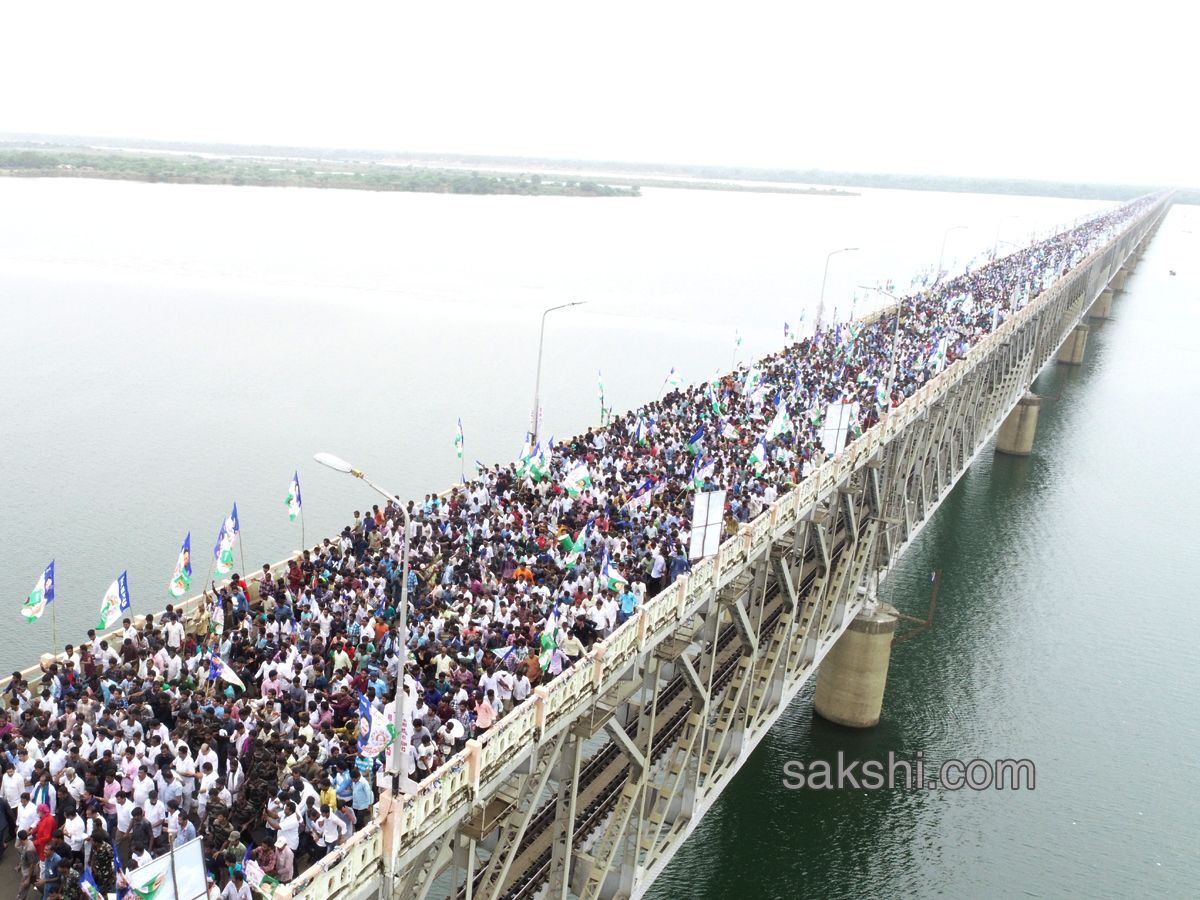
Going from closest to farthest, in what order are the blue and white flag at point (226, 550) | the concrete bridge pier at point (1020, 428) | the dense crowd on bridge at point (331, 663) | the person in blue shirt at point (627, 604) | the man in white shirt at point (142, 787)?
the dense crowd on bridge at point (331, 663) < the man in white shirt at point (142, 787) < the person in blue shirt at point (627, 604) < the blue and white flag at point (226, 550) < the concrete bridge pier at point (1020, 428)

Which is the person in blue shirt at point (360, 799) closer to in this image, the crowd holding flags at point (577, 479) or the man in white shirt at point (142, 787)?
the man in white shirt at point (142, 787)

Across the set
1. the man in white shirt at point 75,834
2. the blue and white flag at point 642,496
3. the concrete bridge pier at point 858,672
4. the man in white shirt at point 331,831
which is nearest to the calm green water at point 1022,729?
the concrete bridge pier at point 858,672

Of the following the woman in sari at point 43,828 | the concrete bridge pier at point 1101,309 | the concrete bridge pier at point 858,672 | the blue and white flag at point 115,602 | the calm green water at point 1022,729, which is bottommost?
the calm green water at point 1022,729

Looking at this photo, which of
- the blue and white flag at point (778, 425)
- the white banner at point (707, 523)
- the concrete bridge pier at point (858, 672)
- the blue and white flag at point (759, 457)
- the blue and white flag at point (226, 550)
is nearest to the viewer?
the white banner at point (707, 523)

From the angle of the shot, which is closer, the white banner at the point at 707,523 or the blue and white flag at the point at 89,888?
the blue and white flag at the point at 89,888

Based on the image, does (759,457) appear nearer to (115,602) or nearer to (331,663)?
(331,663)

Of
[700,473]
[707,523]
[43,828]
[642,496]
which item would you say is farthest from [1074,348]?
[43,828]
